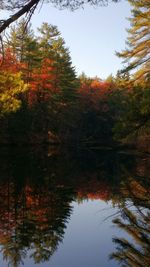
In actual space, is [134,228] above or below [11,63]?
below

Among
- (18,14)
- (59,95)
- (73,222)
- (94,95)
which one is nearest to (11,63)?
(59,95)

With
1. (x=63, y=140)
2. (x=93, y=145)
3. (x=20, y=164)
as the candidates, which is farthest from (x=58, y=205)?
(x=93, y=145)

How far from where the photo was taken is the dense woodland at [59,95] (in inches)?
1249

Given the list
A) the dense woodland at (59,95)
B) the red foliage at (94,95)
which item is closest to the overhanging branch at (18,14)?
the dense woodland at (59,95)

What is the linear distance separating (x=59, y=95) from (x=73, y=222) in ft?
140

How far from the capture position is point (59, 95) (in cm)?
5466

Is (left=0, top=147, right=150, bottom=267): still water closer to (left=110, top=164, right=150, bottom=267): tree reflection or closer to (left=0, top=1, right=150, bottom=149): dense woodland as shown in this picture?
(left=110, top=164, right=150, bottom=267): tree reflection

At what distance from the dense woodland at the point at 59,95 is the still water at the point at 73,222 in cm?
1178

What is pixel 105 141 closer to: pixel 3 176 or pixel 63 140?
pixel 63 140

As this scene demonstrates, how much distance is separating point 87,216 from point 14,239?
14.4ft

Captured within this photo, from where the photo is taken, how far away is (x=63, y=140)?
187ft

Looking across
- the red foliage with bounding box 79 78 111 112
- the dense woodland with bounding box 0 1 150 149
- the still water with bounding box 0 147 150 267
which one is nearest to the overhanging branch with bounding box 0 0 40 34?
the still water with bounding box 0 147 150 267

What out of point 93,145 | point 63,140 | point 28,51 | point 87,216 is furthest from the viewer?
point 93,145

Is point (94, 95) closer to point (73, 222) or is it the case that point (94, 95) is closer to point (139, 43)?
point (139, 43)
